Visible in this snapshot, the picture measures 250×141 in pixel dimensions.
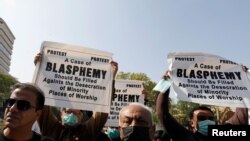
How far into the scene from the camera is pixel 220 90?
5.89 meters

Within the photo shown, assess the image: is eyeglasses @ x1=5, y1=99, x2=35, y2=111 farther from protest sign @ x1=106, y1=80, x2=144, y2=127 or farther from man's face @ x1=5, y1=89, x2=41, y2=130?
protest sign @ x1=106, y1=80, x2=144, y2=127

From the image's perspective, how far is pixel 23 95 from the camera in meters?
3.52

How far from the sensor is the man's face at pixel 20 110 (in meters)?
3.39

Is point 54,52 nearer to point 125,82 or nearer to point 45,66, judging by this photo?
point 45,66

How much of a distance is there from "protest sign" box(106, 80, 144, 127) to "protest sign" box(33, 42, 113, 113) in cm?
193

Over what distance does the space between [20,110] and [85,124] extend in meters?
1.48

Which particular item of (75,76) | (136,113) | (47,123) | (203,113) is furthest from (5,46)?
(136,113)

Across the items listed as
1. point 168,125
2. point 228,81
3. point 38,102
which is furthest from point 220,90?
point 38,102

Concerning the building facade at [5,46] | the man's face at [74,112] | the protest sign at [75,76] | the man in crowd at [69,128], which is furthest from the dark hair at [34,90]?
the building facade at [5,46]

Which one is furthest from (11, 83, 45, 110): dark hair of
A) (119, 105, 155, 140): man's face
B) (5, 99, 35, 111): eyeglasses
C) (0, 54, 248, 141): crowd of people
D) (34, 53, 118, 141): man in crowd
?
(34, 53, 118, 141): man in crowd

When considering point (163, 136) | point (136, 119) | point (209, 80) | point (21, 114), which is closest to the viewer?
point (21, 114)

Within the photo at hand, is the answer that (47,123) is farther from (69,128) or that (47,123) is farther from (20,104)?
(20,104)

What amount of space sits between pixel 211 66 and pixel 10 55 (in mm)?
117615

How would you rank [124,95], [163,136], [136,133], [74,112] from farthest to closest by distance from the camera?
1. [124,95]
2. [163,136]
3. [74,112]
4. [136,133]
